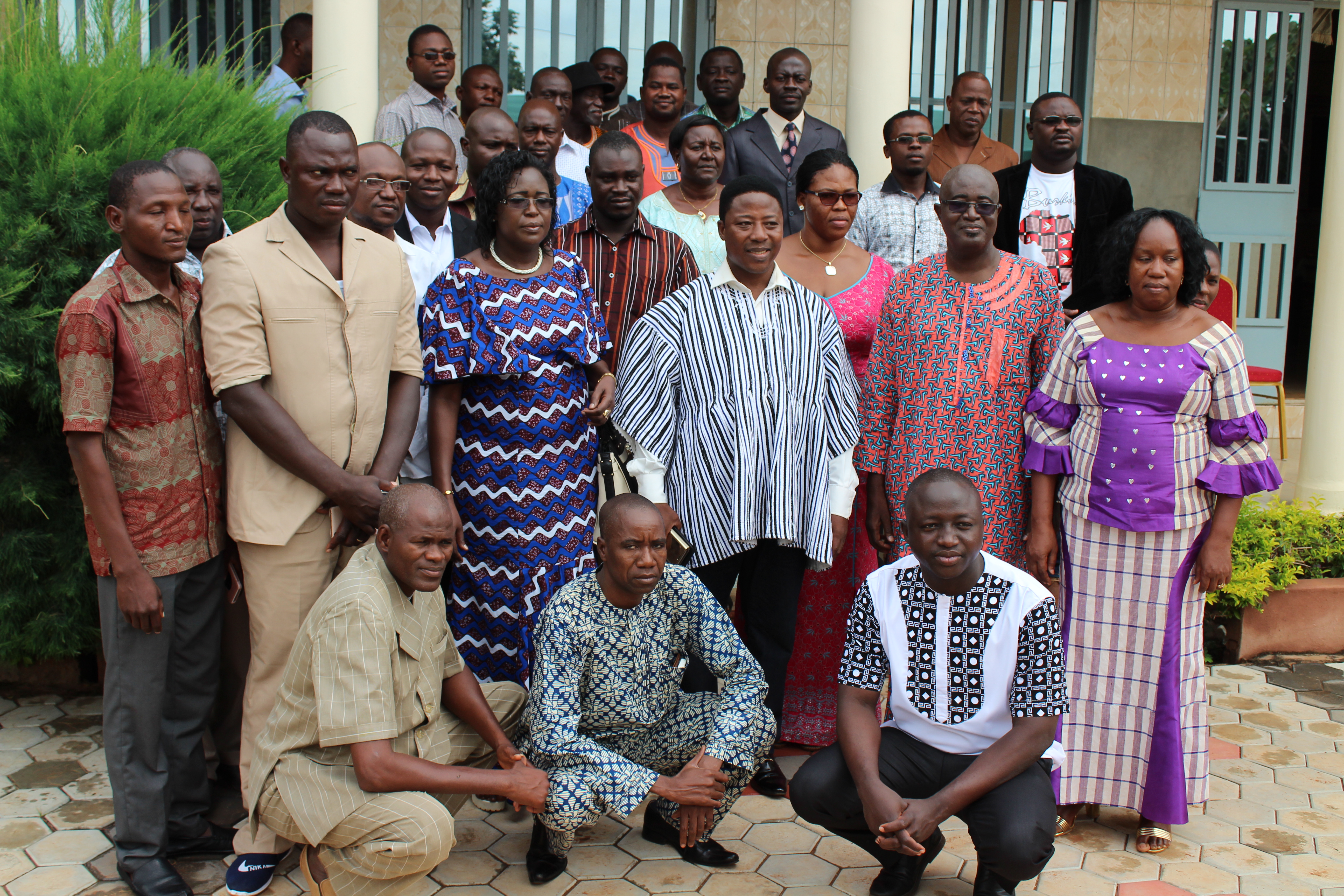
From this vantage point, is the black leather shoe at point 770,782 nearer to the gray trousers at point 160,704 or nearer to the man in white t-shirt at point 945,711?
the man in white t-shirt at point 945,711

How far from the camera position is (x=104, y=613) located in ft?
10.7

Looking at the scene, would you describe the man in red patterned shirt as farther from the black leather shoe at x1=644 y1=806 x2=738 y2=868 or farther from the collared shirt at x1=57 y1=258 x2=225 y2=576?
the black leather shoe at x1=644 y1=806 x2=738 y2=868

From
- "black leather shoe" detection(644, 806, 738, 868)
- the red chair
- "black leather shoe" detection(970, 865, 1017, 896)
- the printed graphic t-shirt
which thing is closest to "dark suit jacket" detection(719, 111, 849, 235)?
the printed graphic t-shirt

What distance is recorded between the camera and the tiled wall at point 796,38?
8648 millimetres

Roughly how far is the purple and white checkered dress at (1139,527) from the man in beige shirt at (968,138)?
2394 millimetres

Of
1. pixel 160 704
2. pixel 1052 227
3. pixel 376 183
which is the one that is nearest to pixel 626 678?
pixel 160 704

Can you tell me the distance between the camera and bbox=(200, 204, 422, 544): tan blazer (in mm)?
3254

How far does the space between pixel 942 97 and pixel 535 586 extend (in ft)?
22.2

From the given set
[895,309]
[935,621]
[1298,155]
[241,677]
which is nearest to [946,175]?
[895,309]

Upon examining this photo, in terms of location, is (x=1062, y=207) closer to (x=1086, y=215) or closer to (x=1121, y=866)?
(x=1086, y=215)

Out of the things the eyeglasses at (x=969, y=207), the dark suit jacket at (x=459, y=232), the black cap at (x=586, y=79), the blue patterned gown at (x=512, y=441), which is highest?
the black cap at (x=586, y=79)

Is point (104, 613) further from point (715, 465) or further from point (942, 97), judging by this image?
point (942, 97)

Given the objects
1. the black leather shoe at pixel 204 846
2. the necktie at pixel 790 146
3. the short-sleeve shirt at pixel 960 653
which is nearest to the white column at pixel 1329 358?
the necktie at pixel 790 146

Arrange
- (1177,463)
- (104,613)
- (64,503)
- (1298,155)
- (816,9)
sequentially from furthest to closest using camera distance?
(1298,155) < (816,9) < (64,503) < (1177,463) < (104,613)
